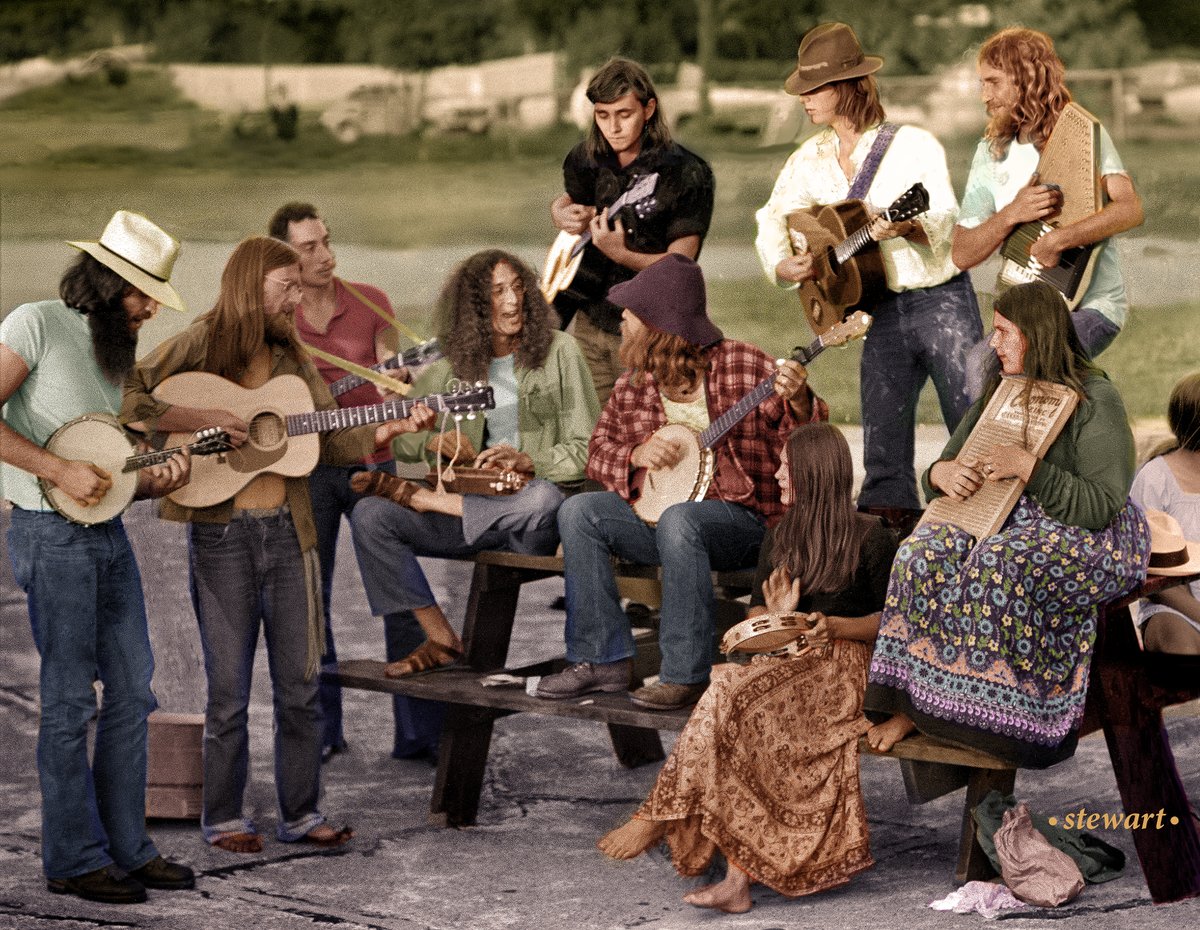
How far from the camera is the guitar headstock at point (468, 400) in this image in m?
6.96

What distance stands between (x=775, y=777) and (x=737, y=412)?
1.24m

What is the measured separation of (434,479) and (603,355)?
35.6 inches

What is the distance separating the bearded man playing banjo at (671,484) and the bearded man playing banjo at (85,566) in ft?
4.41

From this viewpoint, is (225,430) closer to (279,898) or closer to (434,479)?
(434,479)

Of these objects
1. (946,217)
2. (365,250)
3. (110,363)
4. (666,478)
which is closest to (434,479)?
(666,478)

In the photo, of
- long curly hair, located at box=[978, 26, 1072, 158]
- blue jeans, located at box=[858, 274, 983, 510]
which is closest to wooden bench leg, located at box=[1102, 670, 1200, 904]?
blue jeans, located at box=[858, 274, 983, 510]

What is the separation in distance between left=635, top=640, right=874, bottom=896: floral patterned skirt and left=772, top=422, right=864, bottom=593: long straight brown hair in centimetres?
22

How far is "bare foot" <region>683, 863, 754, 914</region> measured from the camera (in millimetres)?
6098

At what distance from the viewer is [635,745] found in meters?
7.93

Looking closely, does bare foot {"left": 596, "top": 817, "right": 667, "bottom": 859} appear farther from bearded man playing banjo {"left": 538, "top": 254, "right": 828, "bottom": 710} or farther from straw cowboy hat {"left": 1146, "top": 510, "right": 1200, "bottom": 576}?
straw cowboy hat {"left": 1146, "top": 510, "right": 1200, "bottom": 576}

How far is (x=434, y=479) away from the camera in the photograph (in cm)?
738

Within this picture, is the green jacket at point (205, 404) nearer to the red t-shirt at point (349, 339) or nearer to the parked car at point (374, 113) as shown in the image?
the red t-shirt at point (349, 339)

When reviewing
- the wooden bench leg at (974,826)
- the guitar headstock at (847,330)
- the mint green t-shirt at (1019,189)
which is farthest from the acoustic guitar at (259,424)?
the wooden bench leg at (974,826)

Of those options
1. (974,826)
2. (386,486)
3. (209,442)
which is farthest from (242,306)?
(974,826)
